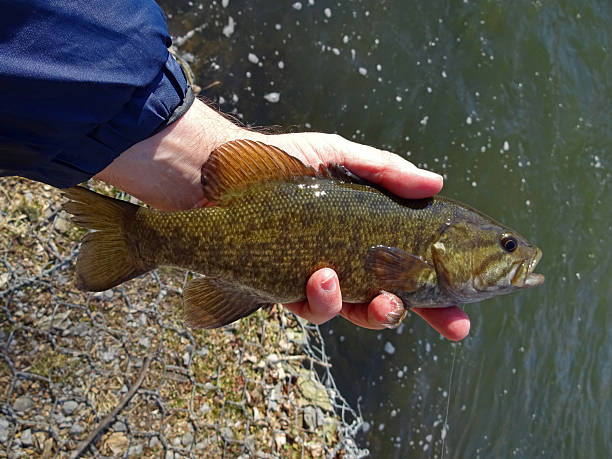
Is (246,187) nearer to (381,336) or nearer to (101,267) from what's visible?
(101,267)

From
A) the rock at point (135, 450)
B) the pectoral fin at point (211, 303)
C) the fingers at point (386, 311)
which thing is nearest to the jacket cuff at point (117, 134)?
the pectoral fin at point (211, 303)

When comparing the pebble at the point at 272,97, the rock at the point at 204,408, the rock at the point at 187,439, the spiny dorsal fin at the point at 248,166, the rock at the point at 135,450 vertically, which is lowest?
the rock at the point at 187,439

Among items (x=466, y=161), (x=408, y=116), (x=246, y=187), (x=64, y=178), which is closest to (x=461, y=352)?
(x=466, y=161)

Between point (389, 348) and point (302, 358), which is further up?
point (302, 358)

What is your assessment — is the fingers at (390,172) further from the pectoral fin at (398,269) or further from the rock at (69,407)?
the rock at (69,407)

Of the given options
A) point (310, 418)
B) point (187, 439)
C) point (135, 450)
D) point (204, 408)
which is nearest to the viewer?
point (135, 450)

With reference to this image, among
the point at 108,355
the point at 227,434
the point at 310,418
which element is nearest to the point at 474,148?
the point at 310,418

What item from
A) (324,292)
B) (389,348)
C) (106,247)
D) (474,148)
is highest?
(324,292)

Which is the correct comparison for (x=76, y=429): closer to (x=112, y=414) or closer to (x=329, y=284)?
(x=112, y=414)
